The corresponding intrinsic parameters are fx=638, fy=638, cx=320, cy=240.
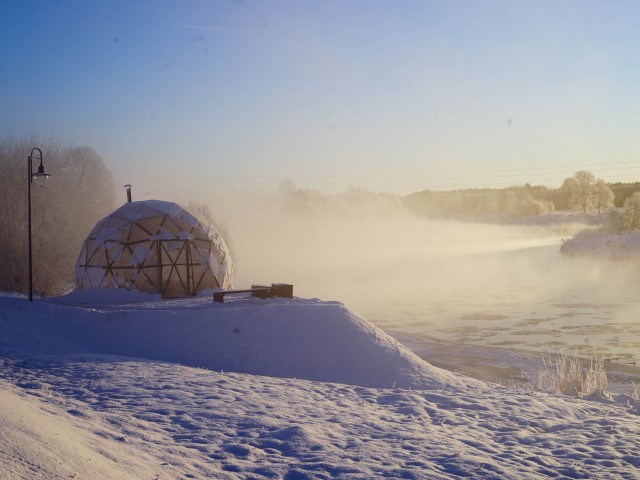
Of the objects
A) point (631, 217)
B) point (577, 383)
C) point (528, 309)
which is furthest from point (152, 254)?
point (631, 217)

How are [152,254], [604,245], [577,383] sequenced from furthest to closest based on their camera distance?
[604,245] → [152,254] → [577,383]

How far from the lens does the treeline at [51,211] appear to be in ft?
117

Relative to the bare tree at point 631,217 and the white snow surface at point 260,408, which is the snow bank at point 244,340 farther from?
the bare tree at point 631,217

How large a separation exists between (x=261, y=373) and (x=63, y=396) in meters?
4.82

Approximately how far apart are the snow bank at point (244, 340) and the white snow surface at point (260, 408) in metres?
0.04

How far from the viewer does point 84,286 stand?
24.5 m

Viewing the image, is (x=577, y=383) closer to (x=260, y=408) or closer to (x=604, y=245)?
(x=260, y=408)

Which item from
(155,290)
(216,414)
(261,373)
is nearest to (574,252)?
(155,290)

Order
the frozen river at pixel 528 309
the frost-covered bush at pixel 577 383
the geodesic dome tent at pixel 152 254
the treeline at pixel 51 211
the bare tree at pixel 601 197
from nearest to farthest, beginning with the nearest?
the frost-covered bush at pixel 577 383
the frozen river at pixel 528 309
the geodesic dome tent at pixel 152 254
the treeline at pixel 51 211
the bare tree at pixel 601 197

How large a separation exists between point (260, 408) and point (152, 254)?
1481 centimetres

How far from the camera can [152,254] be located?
2328cm

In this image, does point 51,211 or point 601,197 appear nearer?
point 51,211

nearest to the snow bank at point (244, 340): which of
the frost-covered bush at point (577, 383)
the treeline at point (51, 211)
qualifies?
the frost-covered bush at point (577, 383)

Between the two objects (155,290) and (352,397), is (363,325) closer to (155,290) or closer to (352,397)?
(352,397)
